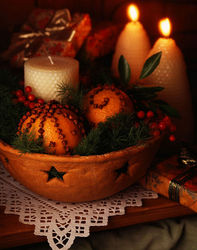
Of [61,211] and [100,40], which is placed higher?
[100,40]

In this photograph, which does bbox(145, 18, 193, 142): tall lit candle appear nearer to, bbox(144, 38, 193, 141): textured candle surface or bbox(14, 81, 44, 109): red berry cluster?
bbox(144, 38, 193, 141): textured candle surface

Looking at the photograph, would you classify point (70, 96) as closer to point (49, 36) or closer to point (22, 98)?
point (22, 98)

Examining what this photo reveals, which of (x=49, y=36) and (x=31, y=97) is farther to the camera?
(x=49, y=36)

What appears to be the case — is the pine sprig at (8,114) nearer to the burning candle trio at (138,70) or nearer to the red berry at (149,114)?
the burning candle trio at (138,70)

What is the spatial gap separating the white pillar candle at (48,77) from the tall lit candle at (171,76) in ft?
0.62

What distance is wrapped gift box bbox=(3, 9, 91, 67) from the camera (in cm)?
86

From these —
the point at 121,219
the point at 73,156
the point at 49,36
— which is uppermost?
the point at 49,36

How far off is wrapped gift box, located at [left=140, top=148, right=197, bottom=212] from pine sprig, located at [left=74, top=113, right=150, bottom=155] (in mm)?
99

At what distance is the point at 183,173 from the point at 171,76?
0.67 ft

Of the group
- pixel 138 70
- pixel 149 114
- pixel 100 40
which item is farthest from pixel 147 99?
pixel 100 40

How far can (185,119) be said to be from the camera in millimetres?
708

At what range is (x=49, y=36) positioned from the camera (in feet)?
2.94

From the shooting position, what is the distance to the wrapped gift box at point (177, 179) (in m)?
Answer: 0.55

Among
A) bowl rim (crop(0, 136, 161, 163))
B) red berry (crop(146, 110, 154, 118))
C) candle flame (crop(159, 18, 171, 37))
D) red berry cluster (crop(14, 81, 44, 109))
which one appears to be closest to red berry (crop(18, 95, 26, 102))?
red berry cluster (crop(14, 81, 44, 109))
